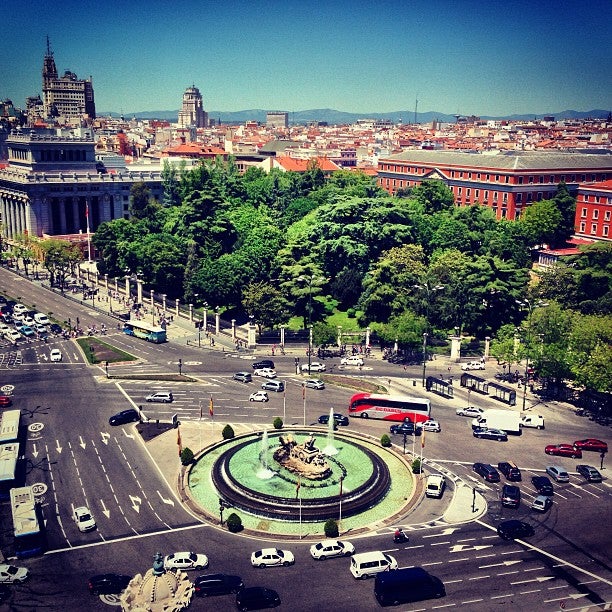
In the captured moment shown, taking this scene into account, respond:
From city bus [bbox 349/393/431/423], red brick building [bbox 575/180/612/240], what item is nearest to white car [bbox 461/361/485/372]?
city bus [bbox 349/393/431/423]

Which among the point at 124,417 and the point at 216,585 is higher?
the point at 124,417

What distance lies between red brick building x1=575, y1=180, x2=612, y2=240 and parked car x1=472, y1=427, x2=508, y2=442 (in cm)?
7963

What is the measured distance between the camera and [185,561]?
4441 cm

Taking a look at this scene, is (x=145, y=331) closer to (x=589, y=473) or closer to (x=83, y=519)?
(x=83, y=519)

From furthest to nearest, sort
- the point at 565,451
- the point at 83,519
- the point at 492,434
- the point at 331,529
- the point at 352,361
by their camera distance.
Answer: the point at 352,361
the point at 492,434
the point at 565,451
the point at 83,519
the point at 331,529

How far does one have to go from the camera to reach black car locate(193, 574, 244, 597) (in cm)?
4169

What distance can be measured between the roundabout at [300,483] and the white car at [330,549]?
3.00m

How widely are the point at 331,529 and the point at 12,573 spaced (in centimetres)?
2123

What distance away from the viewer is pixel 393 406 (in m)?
70.2

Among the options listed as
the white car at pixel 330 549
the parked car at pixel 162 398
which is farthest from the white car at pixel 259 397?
the white car at pixel 330 549

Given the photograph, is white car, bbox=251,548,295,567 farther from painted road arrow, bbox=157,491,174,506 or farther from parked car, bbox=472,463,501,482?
parked car, bbox=472,463,501,482

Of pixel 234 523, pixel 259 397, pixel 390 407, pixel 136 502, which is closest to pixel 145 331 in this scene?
pixel 259 397

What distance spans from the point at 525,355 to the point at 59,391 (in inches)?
2123

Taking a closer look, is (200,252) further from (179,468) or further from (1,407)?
(179,468)
